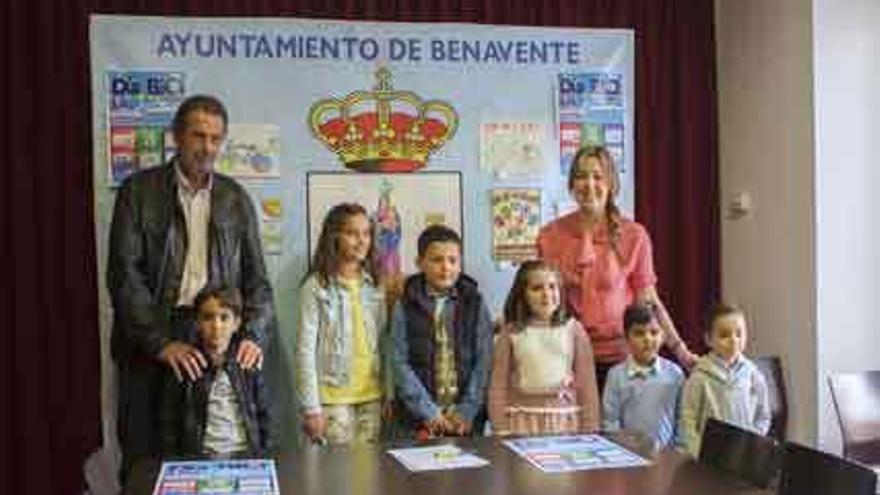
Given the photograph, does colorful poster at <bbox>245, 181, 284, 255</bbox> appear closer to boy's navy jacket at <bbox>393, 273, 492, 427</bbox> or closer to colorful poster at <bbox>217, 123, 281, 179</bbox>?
colorful poster at <bbox>217, 123, 281, 179</bbox>

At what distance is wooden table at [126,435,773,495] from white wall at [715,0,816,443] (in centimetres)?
190

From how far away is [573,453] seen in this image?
264cm

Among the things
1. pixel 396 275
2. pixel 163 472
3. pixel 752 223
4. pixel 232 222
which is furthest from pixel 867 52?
pixel 163 472

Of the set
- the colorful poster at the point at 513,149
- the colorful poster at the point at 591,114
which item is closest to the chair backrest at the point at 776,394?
the colorful poster at the point at 591,114

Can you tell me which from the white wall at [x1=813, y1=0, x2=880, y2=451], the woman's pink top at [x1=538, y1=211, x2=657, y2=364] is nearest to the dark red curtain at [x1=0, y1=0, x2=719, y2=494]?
the woman's pink top at [x1=538, y1=211, x2=657, y2=364]

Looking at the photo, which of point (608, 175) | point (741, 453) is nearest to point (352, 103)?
point (608, 175)

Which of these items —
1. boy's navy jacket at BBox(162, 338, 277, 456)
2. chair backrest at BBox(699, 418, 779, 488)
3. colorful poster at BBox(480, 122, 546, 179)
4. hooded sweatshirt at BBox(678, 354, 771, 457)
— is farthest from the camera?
colorful poster at BBox(480, 122, 546, 179)

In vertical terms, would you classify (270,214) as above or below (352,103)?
below

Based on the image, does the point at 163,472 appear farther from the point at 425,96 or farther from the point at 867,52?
the point at 867,52

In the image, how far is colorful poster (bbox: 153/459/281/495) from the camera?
231cm

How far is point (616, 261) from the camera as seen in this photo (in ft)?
13.3

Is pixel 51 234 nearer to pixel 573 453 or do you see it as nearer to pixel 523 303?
pixel 523 303

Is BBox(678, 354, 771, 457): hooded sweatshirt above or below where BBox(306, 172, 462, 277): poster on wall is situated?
below

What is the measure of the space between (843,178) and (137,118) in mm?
2676
